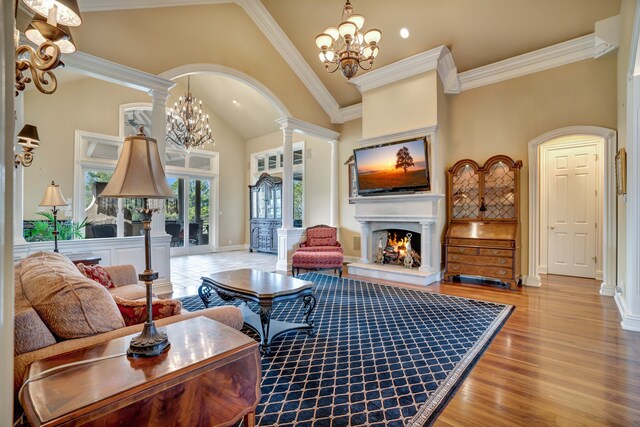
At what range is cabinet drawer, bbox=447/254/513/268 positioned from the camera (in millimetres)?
4926

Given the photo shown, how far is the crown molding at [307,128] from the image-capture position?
22.0 feet

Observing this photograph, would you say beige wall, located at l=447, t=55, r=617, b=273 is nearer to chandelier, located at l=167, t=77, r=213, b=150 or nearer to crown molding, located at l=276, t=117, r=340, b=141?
crown molding, located at l=276, t=117, r=340, b=141

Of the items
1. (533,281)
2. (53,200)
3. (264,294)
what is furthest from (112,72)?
(533,281)

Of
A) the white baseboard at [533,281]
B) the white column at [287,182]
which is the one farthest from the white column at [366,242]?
the white baseboard at [533,281]

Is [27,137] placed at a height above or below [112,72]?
below

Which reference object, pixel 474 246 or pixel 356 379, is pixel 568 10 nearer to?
pixel 474 246

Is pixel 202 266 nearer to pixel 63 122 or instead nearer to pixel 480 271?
pixel 63 122

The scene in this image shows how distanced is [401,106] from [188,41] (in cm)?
381

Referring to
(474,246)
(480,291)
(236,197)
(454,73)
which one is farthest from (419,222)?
(236,197)

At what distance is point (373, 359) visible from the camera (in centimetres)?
257

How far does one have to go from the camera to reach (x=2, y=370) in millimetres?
658

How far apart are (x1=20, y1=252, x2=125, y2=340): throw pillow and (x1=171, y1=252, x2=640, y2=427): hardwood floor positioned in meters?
1.95

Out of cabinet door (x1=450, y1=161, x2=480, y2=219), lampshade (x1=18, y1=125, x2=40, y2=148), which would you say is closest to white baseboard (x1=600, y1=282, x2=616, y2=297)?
cabinet door (x1=450, y1=161, x2=480, y2=219)

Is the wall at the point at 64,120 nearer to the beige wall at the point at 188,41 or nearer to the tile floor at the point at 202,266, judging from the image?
the tile floor at the point at 202,266
